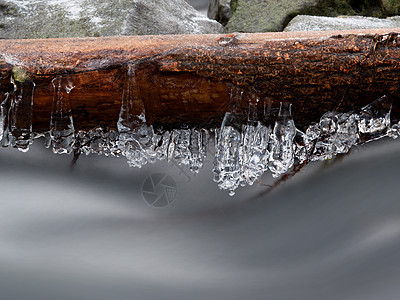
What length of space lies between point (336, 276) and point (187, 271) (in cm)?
50

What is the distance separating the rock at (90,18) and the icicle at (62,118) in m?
0.94

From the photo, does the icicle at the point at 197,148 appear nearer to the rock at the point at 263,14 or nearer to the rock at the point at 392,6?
the rock at the point at 263,14

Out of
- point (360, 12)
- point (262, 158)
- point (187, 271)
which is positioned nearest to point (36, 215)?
point (187, 271)

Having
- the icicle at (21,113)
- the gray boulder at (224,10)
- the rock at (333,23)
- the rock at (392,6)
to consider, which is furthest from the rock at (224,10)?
the icicle at (21,113)

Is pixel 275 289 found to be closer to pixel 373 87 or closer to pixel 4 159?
pixel 373 87

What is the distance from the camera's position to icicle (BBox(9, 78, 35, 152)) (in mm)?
1156

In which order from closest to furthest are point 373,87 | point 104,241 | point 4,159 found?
1. point 373,87
2. point 104,241
3. point 4,159

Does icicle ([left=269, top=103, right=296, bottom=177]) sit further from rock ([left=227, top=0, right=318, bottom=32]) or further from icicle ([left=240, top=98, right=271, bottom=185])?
rock ([left=227, top=0, right=318, bottom=32])

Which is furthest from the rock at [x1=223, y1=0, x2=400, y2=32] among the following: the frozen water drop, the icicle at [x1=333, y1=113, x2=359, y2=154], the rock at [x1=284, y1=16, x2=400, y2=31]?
the frozen water drop

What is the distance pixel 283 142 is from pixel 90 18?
56.2 inches

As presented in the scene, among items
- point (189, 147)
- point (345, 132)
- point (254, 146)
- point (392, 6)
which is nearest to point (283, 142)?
point (254, 146)

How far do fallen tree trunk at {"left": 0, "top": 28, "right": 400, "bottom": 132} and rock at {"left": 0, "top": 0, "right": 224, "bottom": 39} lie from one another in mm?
950

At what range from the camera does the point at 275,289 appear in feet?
4.44

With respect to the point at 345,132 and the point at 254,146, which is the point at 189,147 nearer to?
the point at 254,146
